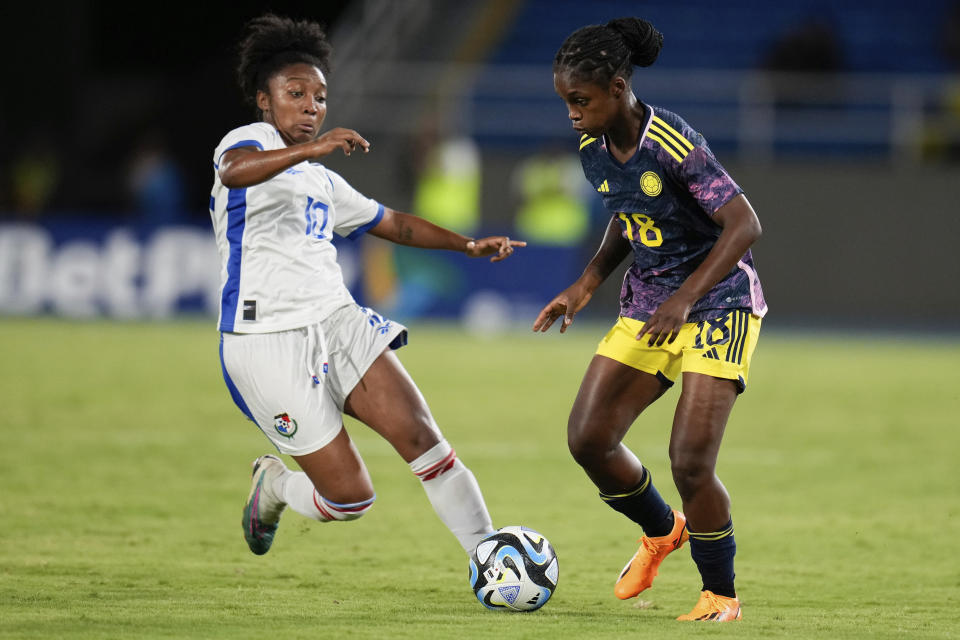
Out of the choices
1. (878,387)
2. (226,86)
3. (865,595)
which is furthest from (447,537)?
(226,86)

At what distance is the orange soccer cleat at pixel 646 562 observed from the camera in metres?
5.61

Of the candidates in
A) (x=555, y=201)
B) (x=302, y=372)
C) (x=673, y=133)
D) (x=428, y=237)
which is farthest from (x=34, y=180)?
(x=673, y=133)

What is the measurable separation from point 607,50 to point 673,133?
39cm

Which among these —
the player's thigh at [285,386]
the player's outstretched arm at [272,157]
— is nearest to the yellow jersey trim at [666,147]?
the player's outstretched arm at [272,157]

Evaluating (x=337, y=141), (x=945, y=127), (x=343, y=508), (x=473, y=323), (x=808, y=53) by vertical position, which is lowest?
(x=473, y=323)

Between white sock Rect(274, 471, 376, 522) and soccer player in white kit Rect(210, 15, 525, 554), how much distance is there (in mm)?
12

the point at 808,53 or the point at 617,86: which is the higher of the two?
the point at 808,53

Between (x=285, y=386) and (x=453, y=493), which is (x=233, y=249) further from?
(x=453, y=493)

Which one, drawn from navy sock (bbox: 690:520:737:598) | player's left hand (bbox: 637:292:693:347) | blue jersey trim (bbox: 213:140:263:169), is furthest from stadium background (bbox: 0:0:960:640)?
blue jersey trim (bbox: 213:140:263:169)

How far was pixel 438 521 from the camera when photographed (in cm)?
737

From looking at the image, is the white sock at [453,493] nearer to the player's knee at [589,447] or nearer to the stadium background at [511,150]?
the player's knee at [589,447]

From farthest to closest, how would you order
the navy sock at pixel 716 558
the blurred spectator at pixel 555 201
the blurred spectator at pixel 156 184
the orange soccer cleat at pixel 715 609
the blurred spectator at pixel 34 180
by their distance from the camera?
the blurred spectator at pixel 34 180, the blurred spectator at pixel 156 184, the blurred spectator at pixel 555 201, the navy sock at pixel 716 558, the orange soccer cleat at pixel 715 609

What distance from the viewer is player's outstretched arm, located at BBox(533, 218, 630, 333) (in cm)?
562

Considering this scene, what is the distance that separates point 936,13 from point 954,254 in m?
6.85
